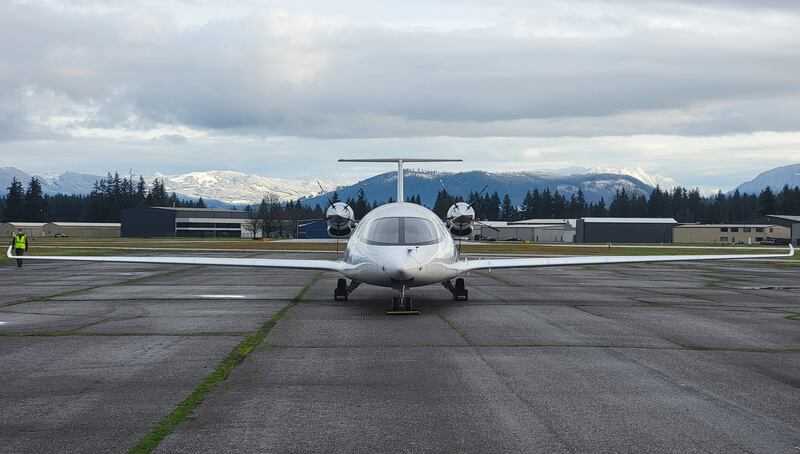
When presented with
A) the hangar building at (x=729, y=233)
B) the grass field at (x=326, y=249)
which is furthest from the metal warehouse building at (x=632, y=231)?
the grass field at (x=326, y=249)

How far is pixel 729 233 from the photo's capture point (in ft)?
440

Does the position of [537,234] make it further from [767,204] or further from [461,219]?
[461,219]

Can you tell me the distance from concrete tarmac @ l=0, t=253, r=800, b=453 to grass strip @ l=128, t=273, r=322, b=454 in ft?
0.36

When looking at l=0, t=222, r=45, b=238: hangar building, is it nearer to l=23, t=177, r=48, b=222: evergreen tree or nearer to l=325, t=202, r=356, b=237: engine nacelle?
l=23, t=177, r=48, b=222: evergreen tree

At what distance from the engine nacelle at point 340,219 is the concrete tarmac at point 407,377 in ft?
14.4

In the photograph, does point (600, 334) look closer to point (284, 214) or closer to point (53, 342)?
point (53, 342)

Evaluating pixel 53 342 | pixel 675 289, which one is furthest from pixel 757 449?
pixel 675 289

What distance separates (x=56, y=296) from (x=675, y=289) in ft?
68.3

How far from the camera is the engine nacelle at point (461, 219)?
2488cm

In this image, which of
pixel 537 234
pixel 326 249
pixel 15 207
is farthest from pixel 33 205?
pixel 326 249

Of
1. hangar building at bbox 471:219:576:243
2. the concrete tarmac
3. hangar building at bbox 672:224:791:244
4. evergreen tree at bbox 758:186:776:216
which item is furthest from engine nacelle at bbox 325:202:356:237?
evergreen tree at bbox 758:186:776:216

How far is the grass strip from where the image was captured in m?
6.86

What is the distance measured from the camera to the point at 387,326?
1571cm

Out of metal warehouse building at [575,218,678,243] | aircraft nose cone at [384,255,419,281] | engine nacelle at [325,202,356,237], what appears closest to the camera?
aircraft nose cone at [384,255,419,281]
